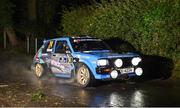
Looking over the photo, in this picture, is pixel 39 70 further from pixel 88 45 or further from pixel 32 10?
pixel 32 10

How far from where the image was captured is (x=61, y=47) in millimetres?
15461

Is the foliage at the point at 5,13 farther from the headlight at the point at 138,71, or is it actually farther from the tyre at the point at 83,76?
the headlight at the point at 138,71

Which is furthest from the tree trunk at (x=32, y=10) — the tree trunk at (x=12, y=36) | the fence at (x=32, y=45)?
the fence at (x=32, y=45)

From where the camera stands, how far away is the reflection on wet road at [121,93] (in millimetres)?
11164

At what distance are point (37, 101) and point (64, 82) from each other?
4.07m

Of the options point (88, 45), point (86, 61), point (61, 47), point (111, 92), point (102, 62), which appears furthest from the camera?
point (61, 47)

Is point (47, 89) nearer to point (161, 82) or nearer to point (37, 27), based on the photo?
point (161, 82)

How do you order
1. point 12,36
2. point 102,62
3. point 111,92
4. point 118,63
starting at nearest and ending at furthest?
1. point 111,92
2. point 102,62
3. point 118,63
4. point 12,36

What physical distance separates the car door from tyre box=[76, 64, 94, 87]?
0.43m

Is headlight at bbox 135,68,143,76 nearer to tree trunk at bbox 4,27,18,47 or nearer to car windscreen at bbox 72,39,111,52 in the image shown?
car windscreen at bbox 72,39,111,52

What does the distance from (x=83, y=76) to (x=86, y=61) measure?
48 centimetres

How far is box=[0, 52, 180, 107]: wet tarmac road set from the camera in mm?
11195

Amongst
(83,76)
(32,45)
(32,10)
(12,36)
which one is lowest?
(83,76)

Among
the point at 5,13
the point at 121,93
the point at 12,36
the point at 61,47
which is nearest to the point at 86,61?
the point at 121,93
